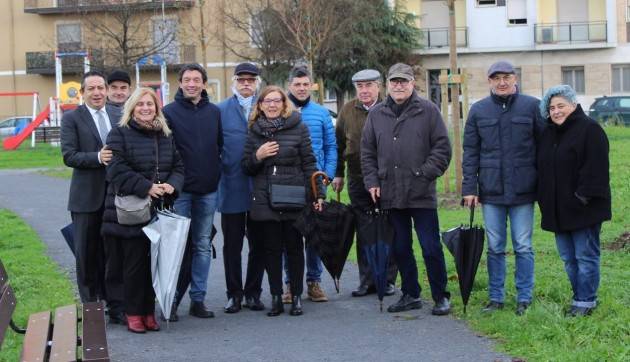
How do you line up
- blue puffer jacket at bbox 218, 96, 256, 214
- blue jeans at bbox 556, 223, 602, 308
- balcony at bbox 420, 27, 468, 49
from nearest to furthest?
blue jeans at bbox 556, 223, 602, 308 < blue puffer jacket at bbox 218, 96, 256, 214 < balcony at bbox 420, 27, 468, 49

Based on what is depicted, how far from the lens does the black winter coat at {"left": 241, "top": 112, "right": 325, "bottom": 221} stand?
343 inches

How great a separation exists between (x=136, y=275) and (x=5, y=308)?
1.98 meters

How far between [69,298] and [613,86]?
45.4 m

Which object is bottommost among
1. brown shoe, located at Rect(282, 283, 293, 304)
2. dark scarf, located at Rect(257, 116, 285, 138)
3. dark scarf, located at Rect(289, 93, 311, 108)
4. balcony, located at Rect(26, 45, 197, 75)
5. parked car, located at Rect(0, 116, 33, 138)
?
brown shoe, located at Rect(282, 283, 293, 304)

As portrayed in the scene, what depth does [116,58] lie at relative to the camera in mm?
39312

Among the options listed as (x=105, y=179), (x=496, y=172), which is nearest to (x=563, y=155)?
(x=496, y=172)

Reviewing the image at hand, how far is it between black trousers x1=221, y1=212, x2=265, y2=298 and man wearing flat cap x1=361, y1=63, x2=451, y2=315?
1148 mm

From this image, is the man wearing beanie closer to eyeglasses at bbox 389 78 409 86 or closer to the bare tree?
eyeglasses at bbox 389 78 409 86

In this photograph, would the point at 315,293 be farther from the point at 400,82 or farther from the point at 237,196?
the point at 400,82

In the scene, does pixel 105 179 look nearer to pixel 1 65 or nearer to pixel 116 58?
pixel 116 58

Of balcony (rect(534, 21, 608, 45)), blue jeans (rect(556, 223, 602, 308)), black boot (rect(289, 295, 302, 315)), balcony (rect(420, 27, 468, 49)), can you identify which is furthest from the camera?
balcony (rect(420, 27, 468, 49))

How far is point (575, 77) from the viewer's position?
5162cm

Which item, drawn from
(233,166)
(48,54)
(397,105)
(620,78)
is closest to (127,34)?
(48,54)

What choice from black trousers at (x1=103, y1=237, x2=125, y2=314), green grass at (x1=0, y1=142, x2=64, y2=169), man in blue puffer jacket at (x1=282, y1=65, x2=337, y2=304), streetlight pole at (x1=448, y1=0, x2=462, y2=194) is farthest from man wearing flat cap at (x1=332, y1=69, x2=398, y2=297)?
green grass at (x1=0, y1=142, x2=64, y2=169)
